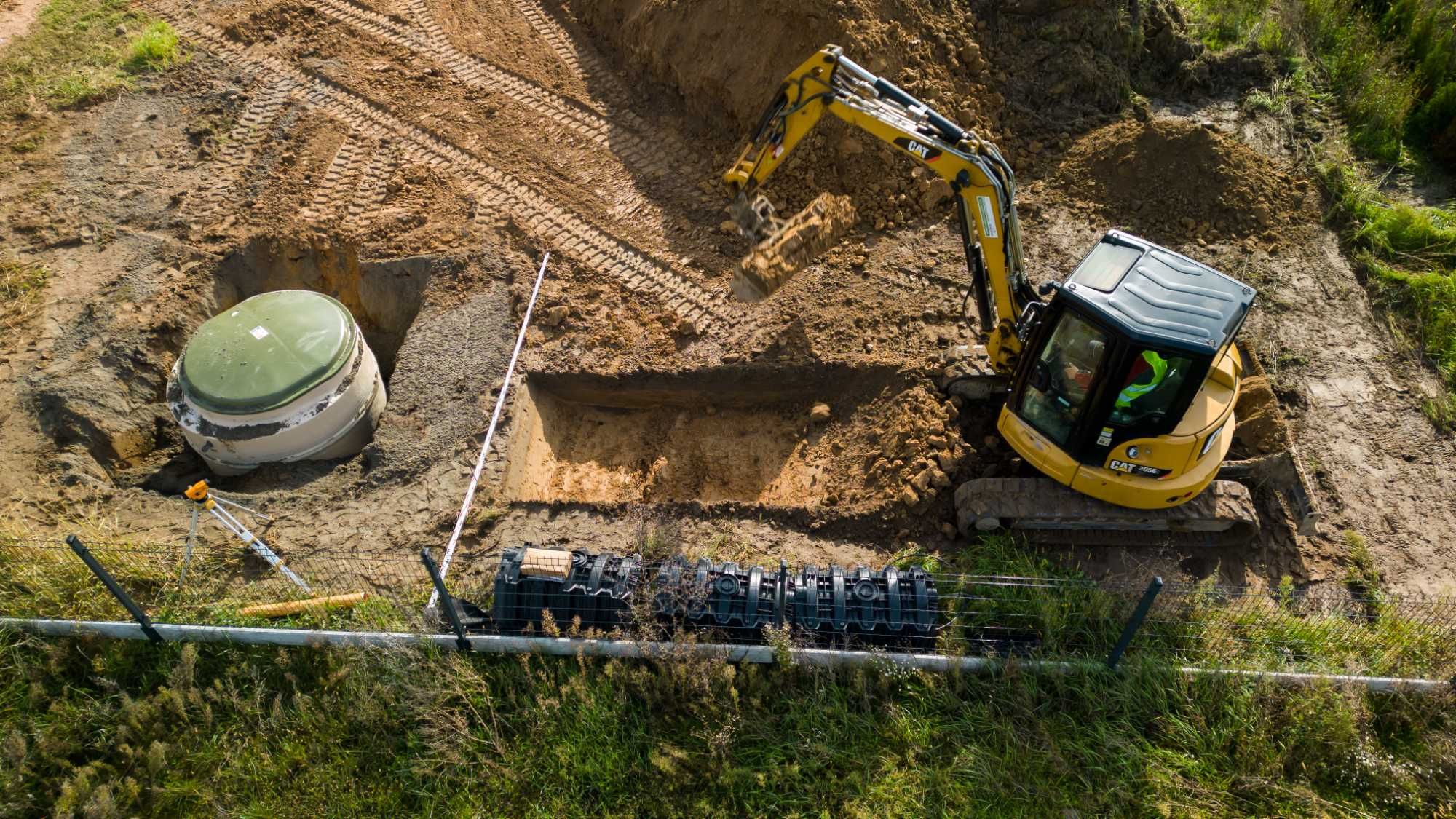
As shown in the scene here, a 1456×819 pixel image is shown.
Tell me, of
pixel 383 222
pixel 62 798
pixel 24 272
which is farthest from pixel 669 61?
pixel 62 798

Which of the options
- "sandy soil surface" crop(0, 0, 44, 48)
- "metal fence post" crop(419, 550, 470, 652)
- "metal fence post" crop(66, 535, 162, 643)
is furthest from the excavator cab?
"sandy soil surface" crop(0, 0, 44, 48)

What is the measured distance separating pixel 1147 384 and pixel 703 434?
413 centimetres

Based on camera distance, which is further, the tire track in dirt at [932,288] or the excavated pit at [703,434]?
the tire track in dirt at [932,288]

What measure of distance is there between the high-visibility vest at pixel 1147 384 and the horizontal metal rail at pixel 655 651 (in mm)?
1815

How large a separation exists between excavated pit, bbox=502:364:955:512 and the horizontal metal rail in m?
1.81

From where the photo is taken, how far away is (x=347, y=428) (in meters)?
7.60

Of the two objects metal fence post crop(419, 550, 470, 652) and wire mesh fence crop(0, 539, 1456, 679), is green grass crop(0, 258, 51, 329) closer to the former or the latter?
wire mesh fence crop(0, 539, 1456, 679)

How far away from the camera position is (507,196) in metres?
9.21

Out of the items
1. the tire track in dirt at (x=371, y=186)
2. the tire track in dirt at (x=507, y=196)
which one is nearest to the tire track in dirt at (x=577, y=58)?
the tire track in dirt at (x=507, y=196)

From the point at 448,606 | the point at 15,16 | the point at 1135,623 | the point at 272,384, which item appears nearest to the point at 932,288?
the point at 1135,623

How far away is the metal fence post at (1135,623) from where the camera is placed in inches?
187

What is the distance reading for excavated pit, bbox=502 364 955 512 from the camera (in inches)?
291

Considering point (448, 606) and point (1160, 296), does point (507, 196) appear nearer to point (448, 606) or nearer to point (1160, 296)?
point (448, 606)

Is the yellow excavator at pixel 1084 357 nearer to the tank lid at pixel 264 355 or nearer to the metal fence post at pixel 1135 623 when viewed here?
the metal fence post at pixel 1135 623
